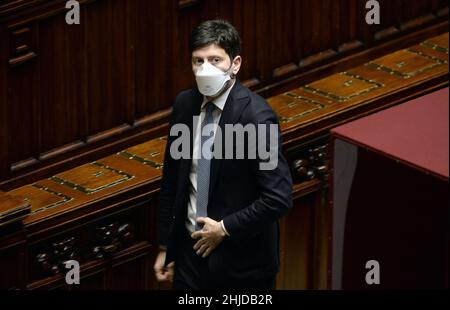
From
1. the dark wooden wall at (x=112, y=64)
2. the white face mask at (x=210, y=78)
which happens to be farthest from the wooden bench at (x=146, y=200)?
the white face mask at (x=210, y=78)

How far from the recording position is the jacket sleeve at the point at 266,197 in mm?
3891

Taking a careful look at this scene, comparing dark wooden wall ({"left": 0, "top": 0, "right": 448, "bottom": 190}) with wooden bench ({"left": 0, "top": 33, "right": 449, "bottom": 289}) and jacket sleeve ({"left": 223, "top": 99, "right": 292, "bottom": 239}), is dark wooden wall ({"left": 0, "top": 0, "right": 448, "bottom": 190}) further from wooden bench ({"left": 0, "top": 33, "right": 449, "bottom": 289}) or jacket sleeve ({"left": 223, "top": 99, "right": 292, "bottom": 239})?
jacket sleeve ({"left": 223, "top": 99, "right": 292, "bottom": 239})

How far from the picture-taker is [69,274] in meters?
4.57

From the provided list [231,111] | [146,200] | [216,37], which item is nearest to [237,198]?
[231,111]

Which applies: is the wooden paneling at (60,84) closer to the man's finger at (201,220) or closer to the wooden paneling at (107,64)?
the wooden paneling at (107,64)

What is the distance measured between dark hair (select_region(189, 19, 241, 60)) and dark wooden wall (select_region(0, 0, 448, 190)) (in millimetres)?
784

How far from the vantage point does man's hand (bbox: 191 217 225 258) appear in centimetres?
394

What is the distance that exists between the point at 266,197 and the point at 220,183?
0.13 metres

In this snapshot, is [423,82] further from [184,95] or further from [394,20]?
[184,95]

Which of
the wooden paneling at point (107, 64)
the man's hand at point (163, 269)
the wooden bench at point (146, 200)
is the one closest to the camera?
the man's hand at point (163, 269)

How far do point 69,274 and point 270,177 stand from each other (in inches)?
35.5

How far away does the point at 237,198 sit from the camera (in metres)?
3.96

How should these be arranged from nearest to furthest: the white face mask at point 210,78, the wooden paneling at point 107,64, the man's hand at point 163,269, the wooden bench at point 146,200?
the white face mask at point 210,78
the man's hand at point 163,269
the wooden bench at point 146,200
the wooden paneling at point 107,64
